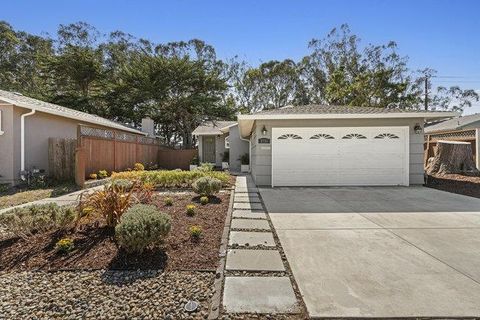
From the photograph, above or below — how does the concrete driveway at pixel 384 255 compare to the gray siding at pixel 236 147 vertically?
below

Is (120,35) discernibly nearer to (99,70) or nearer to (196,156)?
(99,70)

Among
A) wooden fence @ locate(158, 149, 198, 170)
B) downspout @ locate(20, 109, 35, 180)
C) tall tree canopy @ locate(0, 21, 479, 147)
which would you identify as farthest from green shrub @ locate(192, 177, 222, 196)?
tall tree canopy @ locate(0, 21, 479, 147)

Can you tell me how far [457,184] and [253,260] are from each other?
10.2 meters

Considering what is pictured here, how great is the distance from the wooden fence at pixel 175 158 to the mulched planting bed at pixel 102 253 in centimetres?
1581

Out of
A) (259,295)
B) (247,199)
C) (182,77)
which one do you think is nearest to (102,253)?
(259,295)

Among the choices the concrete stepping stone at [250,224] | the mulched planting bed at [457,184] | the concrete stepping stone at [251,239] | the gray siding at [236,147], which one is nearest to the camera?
the concrete stepping stone at [251,239]

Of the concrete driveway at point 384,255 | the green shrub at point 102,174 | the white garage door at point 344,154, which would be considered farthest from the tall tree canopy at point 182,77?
the concrete driveway at point 384,255

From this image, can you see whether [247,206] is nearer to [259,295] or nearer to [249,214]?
[249,214]

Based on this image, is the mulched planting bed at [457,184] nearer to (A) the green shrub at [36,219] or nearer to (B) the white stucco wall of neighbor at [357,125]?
(B) the white stucco wall of neighbor at [357,125]

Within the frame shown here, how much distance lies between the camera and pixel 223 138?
21031 millimetres

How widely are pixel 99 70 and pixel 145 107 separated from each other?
5349mm

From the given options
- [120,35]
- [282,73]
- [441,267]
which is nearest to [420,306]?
[441,267]

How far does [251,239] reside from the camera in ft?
14.8

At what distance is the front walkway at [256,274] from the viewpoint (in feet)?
8.69
